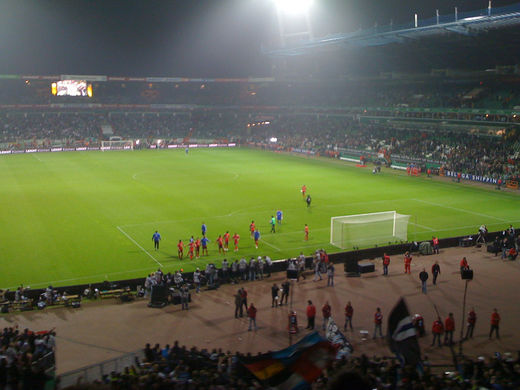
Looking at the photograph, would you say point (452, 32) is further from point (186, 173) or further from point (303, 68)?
point (303, 68)

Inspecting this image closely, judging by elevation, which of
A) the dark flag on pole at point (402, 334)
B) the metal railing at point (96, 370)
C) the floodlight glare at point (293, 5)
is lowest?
the metal railing at point (96, 370)

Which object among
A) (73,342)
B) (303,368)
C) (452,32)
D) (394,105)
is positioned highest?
(452,32)

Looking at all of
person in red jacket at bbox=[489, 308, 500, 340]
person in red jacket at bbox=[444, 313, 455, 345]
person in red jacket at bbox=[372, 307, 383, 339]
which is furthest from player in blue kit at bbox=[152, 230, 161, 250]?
person in red jacket at bbox=[489, 308, 500, 340]

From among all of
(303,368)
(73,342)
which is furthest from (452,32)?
(303,368)

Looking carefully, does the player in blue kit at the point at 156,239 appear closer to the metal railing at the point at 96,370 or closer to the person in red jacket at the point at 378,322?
the metal railing at the point at 96,370

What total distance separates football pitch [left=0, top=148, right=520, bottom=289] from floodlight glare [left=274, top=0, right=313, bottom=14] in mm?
19920

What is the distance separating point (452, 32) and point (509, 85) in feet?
63.0

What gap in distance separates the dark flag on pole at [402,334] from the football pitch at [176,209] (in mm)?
20426

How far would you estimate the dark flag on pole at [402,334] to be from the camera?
7.24 meters

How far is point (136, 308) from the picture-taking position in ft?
74.3

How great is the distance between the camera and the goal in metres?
88.6

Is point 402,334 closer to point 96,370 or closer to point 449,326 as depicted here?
point 96,370

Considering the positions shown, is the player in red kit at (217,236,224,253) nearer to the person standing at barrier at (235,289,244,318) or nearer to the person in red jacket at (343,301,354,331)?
the person standing at barrier at (235,289,244,318)

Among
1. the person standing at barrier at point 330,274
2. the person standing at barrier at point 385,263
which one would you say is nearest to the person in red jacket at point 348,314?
the person standing at barrier at point 330,274
